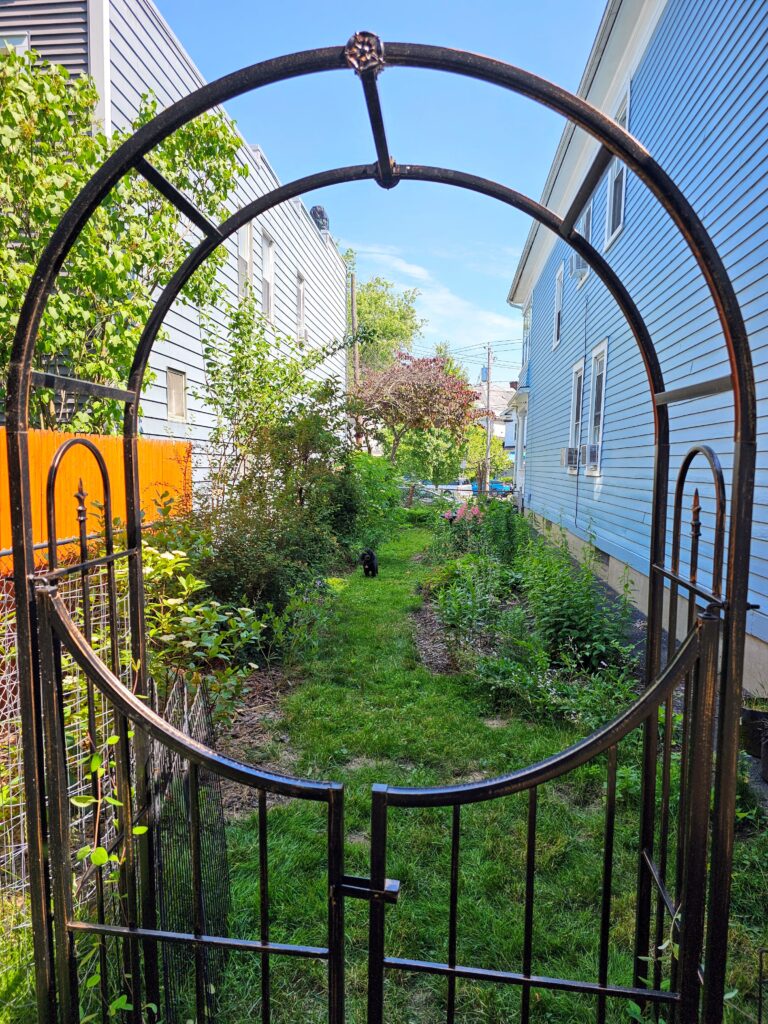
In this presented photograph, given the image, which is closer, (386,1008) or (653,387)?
(653,387)

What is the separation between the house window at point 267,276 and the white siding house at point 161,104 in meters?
0.01

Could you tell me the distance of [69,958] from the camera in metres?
1.33

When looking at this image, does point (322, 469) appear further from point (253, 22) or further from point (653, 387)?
point (253, 22)

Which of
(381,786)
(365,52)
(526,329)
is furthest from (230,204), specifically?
(526,329)

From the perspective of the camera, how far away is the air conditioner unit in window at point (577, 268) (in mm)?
9430

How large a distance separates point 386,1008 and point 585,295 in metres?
9.57

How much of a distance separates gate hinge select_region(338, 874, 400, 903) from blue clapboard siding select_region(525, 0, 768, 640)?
2.34 m

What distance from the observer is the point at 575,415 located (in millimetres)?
10219

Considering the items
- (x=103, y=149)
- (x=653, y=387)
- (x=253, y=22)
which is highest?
(x=253, y=22)

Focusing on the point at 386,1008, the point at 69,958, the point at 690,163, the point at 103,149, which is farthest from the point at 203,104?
the point at 690,163

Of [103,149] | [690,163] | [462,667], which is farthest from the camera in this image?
[690,163]

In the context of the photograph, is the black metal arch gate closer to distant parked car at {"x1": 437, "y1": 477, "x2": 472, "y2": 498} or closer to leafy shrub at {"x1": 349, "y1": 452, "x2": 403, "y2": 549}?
leafy shrub at {"x1": 349, "y1": 452, "x2": 403, "y2": 549}

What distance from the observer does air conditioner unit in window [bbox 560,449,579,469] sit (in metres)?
9.77

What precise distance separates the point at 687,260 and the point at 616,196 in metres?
3.29
